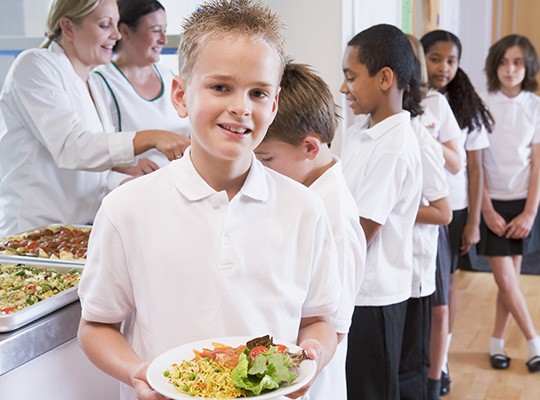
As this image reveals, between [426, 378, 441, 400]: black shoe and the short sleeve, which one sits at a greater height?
the short sleeve

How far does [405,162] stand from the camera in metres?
2.12

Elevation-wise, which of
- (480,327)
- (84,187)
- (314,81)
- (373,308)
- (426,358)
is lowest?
(480,327)

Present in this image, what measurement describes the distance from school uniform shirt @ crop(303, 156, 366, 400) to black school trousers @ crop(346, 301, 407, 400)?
473mm

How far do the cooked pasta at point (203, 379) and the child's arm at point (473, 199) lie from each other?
2.44 meters

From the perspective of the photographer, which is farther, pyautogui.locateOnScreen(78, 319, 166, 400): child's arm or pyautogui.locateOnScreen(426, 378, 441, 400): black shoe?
pyautogui.locateOnScreen(426, 378, 441, 400): black shoe

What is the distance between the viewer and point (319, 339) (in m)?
1.23

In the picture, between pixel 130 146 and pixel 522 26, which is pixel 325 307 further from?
pixel 522 26

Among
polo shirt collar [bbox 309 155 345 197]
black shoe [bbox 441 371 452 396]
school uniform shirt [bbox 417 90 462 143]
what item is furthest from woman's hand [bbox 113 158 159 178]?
black shoe [bbox 441 371 452 396]

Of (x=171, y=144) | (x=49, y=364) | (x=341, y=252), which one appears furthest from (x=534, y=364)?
(x=49, y=364)

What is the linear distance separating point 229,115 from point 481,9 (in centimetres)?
552

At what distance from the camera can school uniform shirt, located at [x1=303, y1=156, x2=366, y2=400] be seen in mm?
1488

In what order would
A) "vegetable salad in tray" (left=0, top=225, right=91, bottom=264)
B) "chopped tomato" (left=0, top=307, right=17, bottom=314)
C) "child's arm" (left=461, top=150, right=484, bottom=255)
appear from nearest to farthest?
"chopped tomato" (left=0, top=307, right=17, bottom=314)
"vegetable salad in tray" (left=0, top=225, right=91, bottom=264)
"child's arm" (left=461, top=150, right=484, bottom=255)

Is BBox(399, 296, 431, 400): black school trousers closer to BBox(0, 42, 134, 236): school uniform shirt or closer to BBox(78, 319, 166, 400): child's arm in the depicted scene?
BBox(0, 42, 134, 236): school uniform shirt

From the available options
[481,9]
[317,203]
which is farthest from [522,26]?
[317,203]
